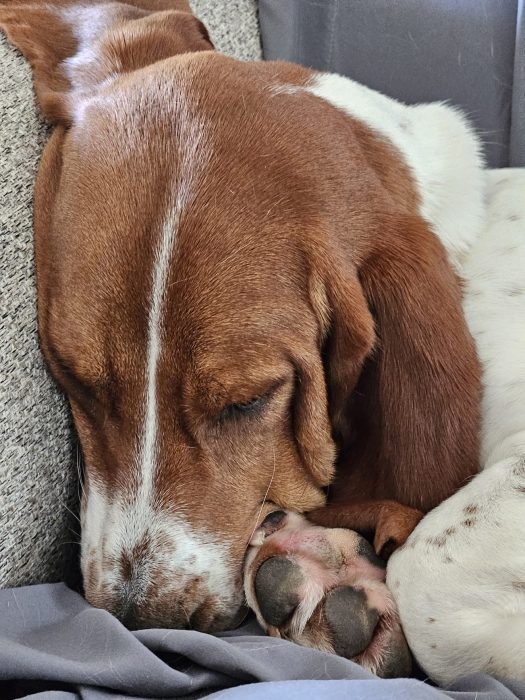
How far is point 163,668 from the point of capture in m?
1.29

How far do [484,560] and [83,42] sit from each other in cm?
142

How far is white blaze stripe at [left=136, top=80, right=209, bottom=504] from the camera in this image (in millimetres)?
1455

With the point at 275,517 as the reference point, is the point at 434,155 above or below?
above

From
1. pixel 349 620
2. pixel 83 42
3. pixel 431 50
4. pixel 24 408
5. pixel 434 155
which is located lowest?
pixel 349 620

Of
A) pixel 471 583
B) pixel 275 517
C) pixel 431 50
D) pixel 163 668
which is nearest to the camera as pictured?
pixel 163 668

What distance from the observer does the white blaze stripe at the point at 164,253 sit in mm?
1455

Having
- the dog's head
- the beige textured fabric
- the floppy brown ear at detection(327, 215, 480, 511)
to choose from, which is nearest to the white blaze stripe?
the dog's head

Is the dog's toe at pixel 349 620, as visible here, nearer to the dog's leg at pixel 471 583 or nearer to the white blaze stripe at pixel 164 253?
the dog's leg at pixel 471 583

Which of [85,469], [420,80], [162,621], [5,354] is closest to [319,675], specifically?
[162,621]

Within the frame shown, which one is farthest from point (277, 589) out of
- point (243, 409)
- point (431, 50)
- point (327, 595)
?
point (431, 50)

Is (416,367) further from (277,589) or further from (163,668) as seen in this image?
(163,668)

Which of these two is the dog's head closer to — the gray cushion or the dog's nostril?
the dog's nostril

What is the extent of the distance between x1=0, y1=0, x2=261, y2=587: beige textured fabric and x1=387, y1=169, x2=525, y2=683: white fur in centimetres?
66

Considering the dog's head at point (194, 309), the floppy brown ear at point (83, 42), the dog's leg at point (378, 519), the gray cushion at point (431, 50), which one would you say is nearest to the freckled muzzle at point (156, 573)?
the dog's head at point (194, 309)
